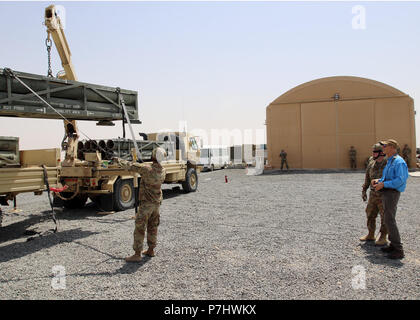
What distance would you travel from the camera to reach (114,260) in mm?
4836

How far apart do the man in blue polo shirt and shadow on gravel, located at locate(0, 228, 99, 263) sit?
5.32m

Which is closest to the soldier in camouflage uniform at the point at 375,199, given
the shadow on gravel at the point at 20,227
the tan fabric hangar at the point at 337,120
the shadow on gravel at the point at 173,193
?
the shadow on gravel at the point at 20,227

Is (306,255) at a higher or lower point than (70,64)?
lower

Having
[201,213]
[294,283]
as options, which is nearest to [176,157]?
[201,213]

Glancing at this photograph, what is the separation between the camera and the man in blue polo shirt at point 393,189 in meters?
4.66

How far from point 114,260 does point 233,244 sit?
1.95 metres

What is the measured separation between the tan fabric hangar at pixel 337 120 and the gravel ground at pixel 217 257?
1350 cm

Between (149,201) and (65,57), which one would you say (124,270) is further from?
(65,57)

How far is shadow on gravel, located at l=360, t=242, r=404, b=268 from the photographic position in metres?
4.49

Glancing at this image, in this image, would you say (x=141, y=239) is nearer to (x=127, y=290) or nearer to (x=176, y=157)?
(x=127, y=290)

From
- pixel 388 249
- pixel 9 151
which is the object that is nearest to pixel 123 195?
pixel 9 151

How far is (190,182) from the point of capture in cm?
1273

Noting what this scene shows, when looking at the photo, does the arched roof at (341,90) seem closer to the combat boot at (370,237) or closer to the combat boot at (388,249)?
the combat boot at (370,237)

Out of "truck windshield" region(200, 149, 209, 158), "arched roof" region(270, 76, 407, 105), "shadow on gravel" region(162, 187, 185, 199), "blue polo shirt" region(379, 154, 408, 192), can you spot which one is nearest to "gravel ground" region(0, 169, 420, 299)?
"blue polo shirt" region(379, 154, 408, 192)
